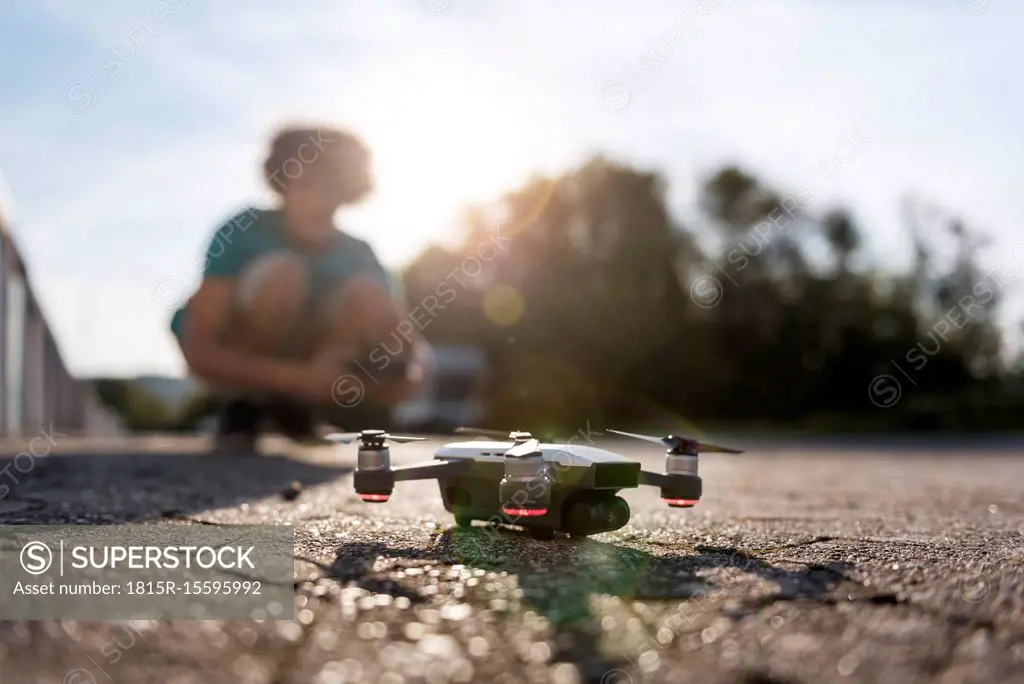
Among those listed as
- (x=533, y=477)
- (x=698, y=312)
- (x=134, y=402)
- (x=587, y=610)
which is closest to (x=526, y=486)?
(x=533, y=477)

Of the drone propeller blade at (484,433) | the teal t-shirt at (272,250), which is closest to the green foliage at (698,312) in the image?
the teal t-shirt at (272,250)

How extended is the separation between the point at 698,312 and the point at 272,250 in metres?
23.4

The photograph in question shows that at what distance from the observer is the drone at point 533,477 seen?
1757 mm

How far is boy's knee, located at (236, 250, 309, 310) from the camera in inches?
213

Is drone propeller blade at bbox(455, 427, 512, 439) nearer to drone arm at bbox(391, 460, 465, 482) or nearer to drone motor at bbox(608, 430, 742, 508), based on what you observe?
drone arm at bbox(391, 460, 465, 482)

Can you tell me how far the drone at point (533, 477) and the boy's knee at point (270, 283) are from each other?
3386 millimetres

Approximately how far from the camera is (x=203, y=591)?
1.41 meters

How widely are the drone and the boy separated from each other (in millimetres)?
2898

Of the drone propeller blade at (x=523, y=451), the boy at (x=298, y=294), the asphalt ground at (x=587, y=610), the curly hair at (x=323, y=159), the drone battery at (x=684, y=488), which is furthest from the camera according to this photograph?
the curly hair at (x=323, y=159)

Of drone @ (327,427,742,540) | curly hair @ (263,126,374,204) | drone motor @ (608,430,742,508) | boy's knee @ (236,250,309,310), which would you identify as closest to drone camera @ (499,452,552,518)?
drone @ (327,427,742,540)

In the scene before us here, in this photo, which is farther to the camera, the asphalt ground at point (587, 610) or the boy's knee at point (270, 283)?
the boy's knee at point (270, 283)

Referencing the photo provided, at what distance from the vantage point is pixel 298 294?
5484 millimetres

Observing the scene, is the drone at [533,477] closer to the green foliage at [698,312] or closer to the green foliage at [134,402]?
the green foliage at [698,312]

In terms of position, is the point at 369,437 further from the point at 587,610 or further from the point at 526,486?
the point at 587,610
